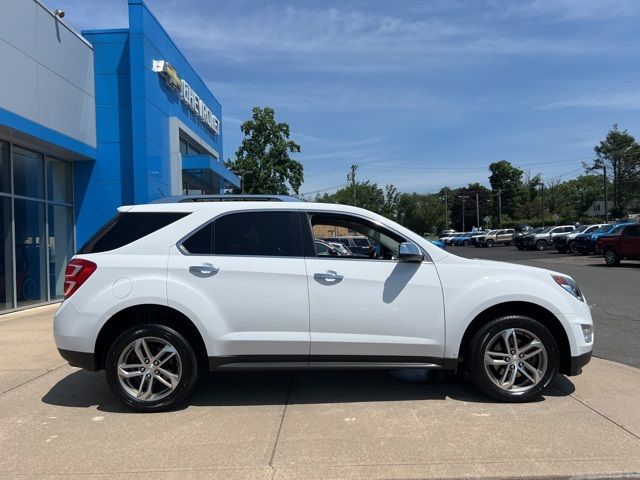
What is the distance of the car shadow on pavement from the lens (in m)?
5.12

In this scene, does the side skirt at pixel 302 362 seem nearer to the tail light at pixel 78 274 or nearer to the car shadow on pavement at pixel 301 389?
the car shadow on pavement at pixel 301 389

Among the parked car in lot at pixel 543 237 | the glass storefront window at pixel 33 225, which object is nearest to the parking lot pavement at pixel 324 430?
the glass storefront window at pixel 33 225

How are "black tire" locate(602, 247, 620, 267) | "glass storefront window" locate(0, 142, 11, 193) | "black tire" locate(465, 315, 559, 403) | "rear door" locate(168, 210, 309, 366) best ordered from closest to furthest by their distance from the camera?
1. "rear door" locate(168, 210, 309, 366)
2. "black tire" locate(465, 315, 559, 403)
3. "glass storefront window" locate(0, 142, 11, 193)
4. "black tire" locate(602, 247, 620, 267)

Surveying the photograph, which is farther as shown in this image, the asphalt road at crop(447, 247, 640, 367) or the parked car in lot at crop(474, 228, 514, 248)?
the parked car in lot at crop(474, 228, 514, 248)

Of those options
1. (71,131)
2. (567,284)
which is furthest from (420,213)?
(567,284)

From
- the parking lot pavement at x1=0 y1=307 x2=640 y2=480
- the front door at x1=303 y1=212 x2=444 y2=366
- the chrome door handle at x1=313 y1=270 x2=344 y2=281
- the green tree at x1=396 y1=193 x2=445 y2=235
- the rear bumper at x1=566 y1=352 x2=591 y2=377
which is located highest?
the green tree at x1=396 y1=193 x2=445 y2=235

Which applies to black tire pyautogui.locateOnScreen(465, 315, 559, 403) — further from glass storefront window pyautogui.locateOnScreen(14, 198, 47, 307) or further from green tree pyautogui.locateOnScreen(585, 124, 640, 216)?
green tree pyautogui.locateOnScreen(585, 124, 640, 216)

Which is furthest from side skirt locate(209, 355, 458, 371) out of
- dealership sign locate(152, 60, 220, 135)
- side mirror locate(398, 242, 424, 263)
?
dealership sign locate(152, 60, 220, 135)

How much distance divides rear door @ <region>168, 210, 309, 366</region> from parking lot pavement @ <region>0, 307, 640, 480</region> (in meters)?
0.56

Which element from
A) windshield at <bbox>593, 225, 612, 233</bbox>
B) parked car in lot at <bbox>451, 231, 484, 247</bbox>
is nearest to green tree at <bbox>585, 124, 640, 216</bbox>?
parked car in lot at <bbox>451, 231, 484, 247</bbox>

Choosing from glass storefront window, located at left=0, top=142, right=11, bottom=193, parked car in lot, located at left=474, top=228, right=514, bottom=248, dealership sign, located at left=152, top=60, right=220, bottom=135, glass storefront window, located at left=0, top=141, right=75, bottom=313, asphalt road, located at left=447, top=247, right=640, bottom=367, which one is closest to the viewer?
asphalt road, located at left=447, top=247, right=640, bottom=367

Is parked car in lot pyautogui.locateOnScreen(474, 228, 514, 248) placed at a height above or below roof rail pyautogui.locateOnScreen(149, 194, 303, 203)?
below

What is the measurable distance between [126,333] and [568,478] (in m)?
3.61

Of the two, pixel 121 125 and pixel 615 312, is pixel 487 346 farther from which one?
pixel 121 125
